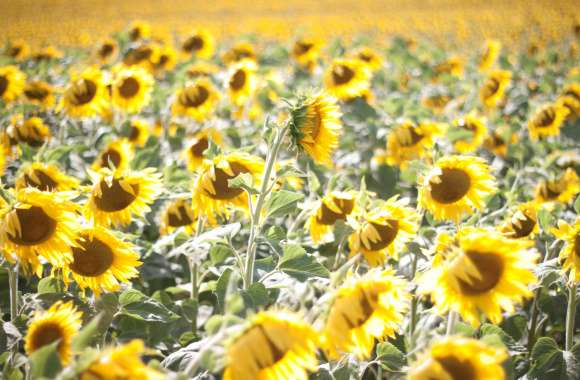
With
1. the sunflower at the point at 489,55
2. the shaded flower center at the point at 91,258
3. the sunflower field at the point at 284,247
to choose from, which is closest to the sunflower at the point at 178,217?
the sunflower field at the point at 284,247

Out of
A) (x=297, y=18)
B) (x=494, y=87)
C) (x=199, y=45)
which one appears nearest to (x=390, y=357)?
(x=494, y=87)

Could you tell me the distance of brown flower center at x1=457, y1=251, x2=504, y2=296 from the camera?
1093 millimetres

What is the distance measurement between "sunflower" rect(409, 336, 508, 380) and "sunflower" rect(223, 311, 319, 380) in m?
0.19

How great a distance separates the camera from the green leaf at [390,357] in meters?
1.43

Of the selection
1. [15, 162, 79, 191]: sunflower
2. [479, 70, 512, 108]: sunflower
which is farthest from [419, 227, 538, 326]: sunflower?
[479, 70, 512, 108]: sunflower

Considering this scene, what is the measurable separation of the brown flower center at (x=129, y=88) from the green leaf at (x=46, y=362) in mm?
2491

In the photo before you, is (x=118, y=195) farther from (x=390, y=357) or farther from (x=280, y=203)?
(x=390, y=357)

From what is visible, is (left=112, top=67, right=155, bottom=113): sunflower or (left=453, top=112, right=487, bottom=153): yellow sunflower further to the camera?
(left=112, top=67, right=155, bottom=113): sunflower

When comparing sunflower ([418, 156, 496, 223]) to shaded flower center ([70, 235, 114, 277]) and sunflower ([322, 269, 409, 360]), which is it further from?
shaded flower center ([70, 235, 114, 277])

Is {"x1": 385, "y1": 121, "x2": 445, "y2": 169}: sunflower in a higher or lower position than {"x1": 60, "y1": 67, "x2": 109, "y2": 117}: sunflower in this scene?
lower

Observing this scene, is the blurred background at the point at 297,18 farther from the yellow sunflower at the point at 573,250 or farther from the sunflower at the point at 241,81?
the yellow sunflower at the point at 573,250

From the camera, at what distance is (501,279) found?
1.11m

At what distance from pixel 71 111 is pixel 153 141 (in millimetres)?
468

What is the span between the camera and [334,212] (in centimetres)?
186
